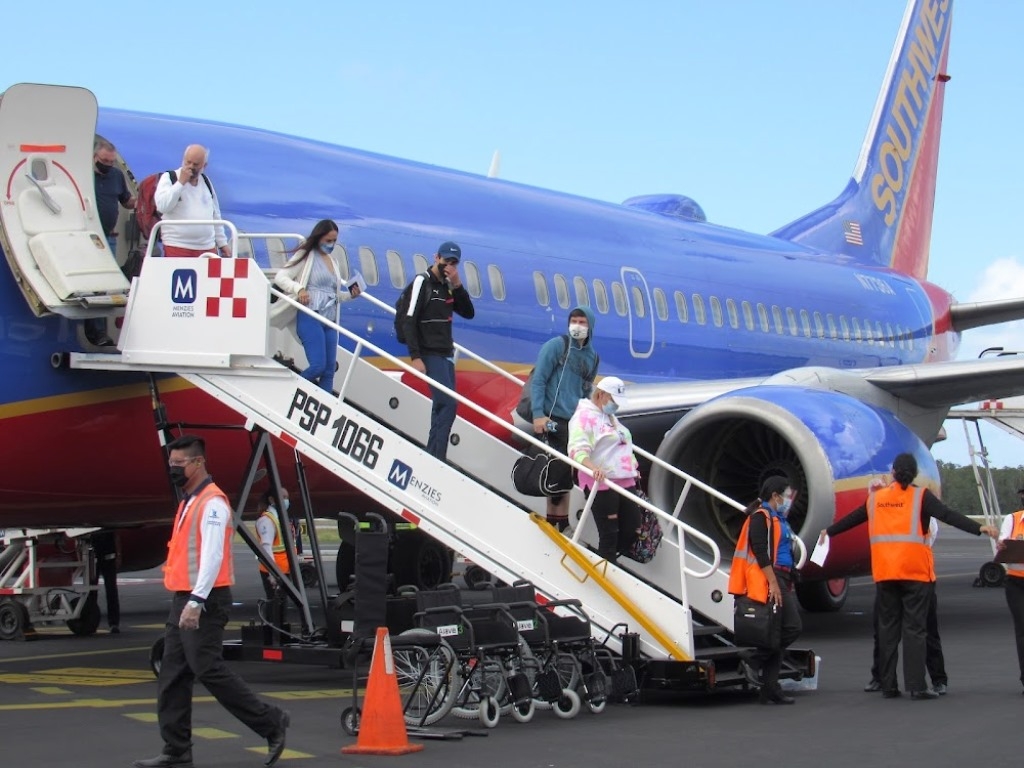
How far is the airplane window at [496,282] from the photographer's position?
11898mm

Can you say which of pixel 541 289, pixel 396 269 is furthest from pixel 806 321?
pixel 396 269

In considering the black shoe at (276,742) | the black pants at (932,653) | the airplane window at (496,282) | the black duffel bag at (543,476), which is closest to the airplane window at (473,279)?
the airplane window at (496,282)

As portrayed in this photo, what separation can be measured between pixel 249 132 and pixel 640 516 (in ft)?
13.5

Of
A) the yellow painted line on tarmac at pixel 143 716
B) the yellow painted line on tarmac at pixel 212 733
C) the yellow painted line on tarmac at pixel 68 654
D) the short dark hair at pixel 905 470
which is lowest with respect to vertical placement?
the yellow painted line on tarmac at pixel 212 733

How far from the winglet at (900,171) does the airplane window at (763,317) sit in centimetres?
458

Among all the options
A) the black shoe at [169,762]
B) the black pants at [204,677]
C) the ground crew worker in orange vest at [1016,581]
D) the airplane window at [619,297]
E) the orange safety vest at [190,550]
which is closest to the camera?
the black shoe at [169,762]

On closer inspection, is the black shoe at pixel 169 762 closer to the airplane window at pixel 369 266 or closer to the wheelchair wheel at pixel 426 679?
the wheelchair wheel at pixel 426 679

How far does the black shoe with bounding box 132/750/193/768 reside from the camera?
20.3 ft

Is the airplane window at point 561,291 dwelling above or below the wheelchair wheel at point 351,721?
above

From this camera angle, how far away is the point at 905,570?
343 inches

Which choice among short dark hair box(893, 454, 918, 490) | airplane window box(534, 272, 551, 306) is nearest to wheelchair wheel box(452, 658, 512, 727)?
short dark hair box(893, 454, 918, 490)

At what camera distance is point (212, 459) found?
376 inches

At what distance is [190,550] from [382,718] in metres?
1.12

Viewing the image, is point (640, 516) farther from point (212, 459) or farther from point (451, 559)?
point (451, 559)
